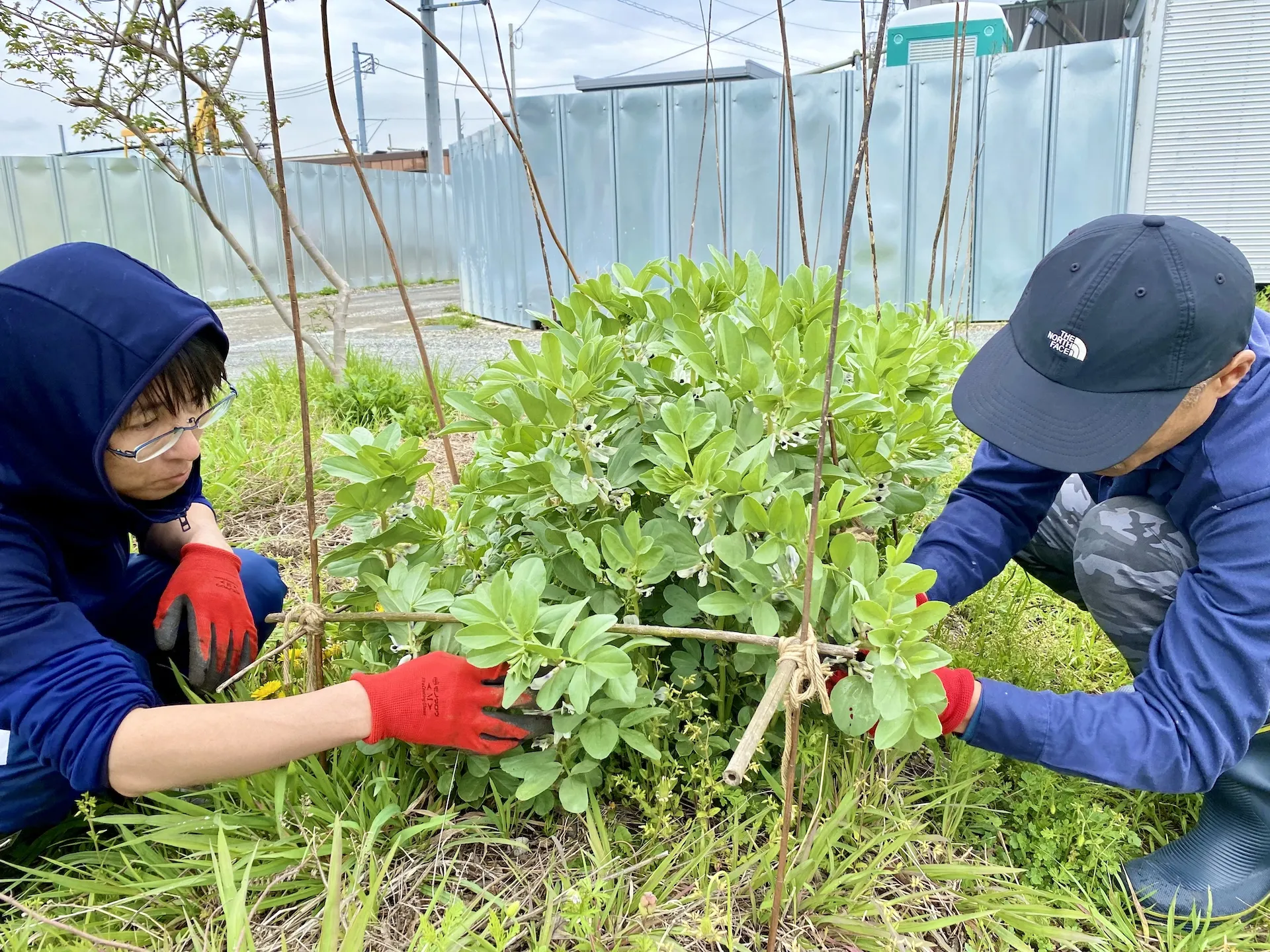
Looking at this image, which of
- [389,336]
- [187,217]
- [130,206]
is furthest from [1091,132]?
[130,206]

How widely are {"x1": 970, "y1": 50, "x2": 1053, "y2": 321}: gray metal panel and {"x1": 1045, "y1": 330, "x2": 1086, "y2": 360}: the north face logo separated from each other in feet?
19.9

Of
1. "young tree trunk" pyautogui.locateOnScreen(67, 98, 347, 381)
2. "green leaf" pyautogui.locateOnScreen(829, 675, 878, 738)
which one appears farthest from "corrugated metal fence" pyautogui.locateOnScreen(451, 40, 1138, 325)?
"green leaf" pyautogui.locateOnScreen(829, 675, 878, 738)

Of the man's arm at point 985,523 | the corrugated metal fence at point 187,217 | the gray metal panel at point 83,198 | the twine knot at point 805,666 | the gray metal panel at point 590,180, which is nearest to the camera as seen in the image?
the twine knot at point 805,666

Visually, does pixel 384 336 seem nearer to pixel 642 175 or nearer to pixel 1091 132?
pixel 642 175

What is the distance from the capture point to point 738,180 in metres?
7.17

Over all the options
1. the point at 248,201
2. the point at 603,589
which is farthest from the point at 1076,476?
the point at 248,201

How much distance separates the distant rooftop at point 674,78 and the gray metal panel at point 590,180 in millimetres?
301

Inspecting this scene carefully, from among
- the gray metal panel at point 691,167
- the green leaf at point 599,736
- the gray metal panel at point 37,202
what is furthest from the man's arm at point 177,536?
the gray metal panel at point 37,202

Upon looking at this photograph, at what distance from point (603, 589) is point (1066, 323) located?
2.52 ft

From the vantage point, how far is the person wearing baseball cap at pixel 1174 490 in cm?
109

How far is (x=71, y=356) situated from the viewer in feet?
4.01

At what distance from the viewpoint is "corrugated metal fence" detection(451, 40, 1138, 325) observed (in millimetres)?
6496

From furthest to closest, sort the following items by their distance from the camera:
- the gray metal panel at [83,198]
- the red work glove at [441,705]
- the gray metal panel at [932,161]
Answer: the gray metal panel at [83,198] → the gray metal panel at [932,161] → the red work glove at [441,705]

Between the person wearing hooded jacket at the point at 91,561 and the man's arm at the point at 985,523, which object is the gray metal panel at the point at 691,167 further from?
the person wearing hooded jacket at the point at 91,561
